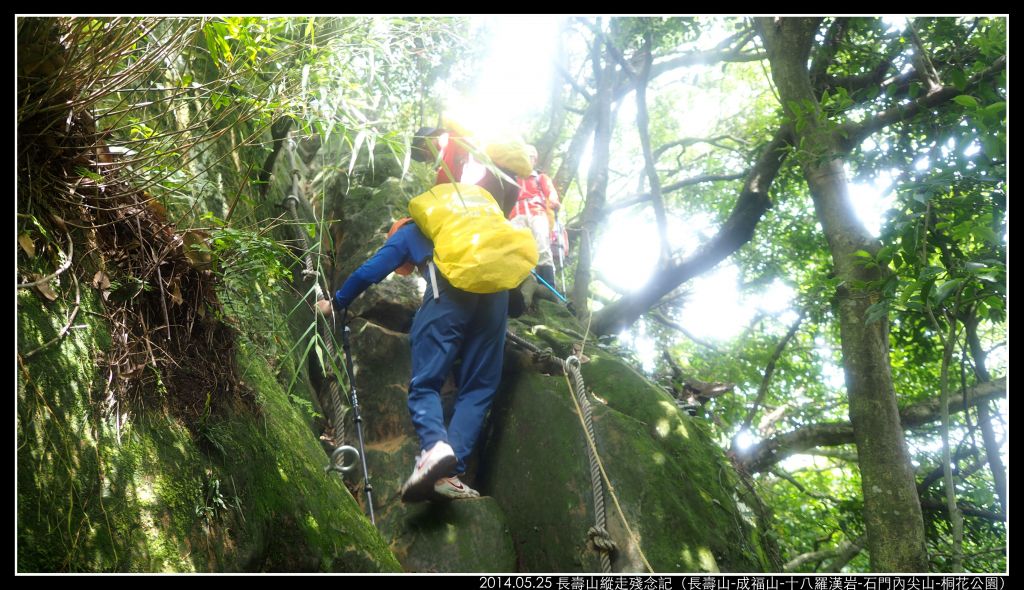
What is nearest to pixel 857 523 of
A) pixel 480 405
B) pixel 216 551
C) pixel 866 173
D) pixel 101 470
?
pixel 866 173

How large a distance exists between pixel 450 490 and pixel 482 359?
0.83 m

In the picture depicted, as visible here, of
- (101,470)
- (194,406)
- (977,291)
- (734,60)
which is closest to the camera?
(101,470)

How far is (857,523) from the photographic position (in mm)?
5566

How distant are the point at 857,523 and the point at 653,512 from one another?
3169 mm

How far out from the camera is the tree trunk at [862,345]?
332 cm

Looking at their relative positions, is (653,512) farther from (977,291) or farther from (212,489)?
(212,489)

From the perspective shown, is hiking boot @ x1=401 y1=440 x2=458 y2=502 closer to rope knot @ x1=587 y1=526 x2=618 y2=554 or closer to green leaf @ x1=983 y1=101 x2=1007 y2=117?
rope knot @ x1=587 y1=526 x2=618 y2=554

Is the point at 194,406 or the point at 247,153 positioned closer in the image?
the point at 194,406

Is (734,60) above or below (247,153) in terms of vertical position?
above

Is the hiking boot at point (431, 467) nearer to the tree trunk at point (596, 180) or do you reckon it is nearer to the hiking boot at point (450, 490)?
the hiking boot at point (450, 490)

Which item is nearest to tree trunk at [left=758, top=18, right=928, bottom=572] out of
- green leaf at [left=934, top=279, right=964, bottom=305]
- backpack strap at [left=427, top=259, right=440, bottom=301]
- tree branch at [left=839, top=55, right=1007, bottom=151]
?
tree branch at [left=839, top=55, right=1007, bottom=151]

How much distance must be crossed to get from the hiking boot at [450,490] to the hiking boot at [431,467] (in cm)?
10

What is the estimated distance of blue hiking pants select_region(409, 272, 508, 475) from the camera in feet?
11.6

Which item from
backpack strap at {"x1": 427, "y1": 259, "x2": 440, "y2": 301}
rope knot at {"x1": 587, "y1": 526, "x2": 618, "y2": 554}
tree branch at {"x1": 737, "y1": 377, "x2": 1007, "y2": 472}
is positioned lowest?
rope knot at {"x1": 587, "y1": 526, "x2": 618, "y2": 554}
